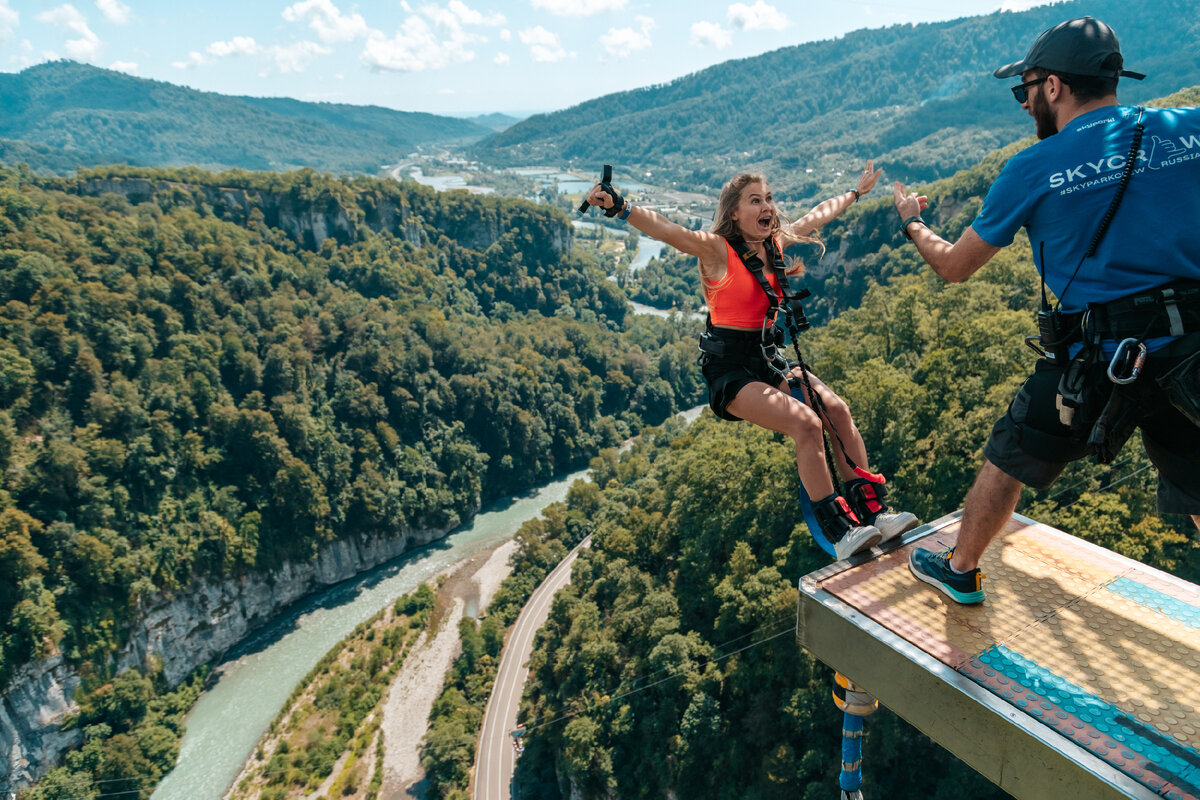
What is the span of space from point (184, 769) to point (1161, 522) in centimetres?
4926

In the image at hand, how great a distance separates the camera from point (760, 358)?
6078mm

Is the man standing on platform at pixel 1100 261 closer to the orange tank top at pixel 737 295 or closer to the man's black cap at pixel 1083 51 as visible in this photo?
the man's black cap at pixel 1083 51

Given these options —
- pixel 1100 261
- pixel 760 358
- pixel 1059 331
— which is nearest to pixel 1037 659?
pixel 1059 331

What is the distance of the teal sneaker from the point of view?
4895mm

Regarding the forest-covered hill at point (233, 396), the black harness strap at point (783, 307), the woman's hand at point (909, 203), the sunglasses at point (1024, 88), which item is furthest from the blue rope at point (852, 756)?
the forest-covered hill at point (233, 396)

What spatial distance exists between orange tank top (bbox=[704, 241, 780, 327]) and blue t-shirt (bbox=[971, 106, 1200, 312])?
2046 millimetres

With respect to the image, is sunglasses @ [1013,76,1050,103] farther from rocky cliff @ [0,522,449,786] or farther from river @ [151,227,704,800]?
rocky cliff @ [0,522,449,786]

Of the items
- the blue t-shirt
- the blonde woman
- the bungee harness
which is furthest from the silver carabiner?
the bungee harness

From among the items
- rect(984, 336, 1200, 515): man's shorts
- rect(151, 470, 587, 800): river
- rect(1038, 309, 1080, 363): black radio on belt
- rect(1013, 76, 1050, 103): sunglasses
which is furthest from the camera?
rect(151, 470, 587, 800): river

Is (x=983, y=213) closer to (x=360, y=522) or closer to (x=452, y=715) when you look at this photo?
(x=452, y=715)

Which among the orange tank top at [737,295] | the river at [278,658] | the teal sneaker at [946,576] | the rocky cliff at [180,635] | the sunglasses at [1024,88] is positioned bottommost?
the river at [278,658]

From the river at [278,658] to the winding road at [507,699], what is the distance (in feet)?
38.7

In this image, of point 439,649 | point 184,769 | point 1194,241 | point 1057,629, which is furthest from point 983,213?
point 184,769

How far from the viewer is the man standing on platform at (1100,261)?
3689 mm
